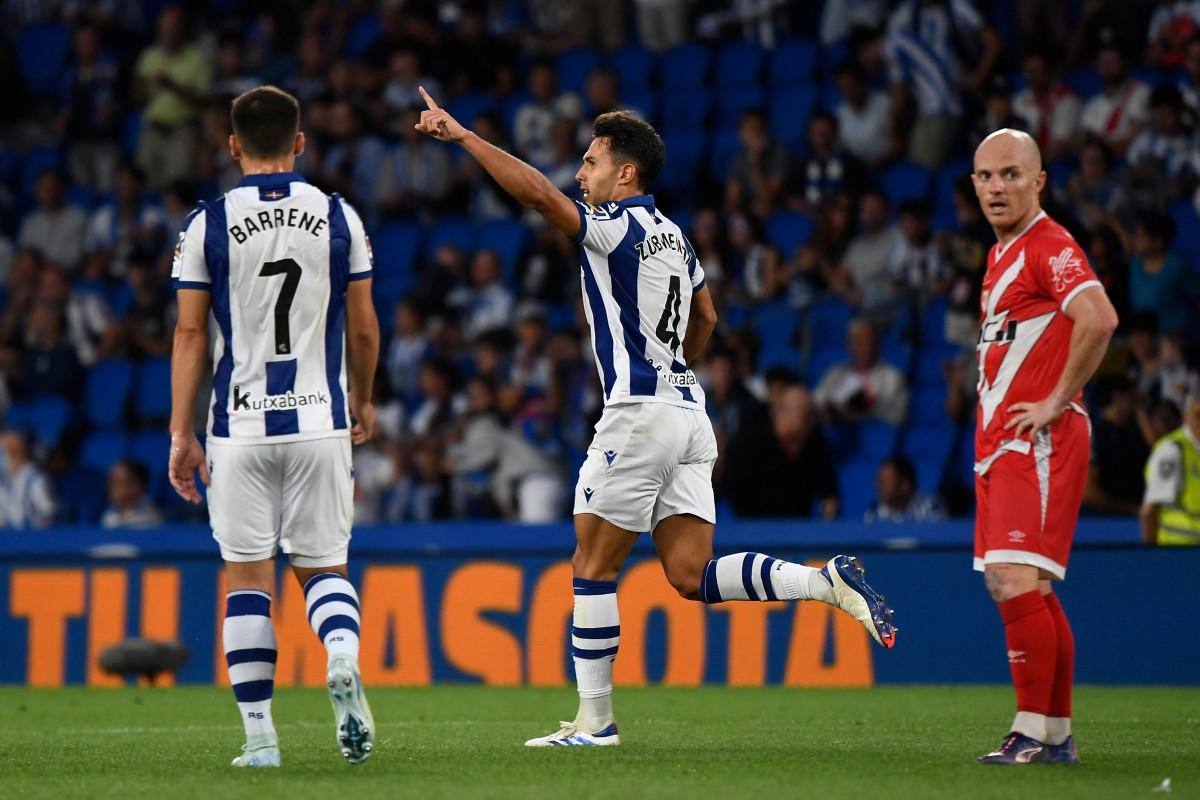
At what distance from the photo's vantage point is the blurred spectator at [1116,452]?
42.0 ft

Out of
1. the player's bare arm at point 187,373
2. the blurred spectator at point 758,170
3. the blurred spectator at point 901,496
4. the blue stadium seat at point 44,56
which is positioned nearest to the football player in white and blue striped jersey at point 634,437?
the player's bare arm at point 187,373

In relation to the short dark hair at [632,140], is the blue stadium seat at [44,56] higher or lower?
higher

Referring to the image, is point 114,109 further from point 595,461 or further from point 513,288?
point 595,461

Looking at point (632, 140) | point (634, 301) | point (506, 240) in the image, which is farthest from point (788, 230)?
point (634, 301)

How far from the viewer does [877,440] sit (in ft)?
48.0

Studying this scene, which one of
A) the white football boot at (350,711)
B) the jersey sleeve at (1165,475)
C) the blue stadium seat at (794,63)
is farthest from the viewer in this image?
the blue stadium seat at (794,63)

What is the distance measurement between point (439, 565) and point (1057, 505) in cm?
751

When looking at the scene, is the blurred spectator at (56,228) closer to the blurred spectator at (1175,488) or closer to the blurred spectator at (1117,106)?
the blurred spectator at (1117,106)

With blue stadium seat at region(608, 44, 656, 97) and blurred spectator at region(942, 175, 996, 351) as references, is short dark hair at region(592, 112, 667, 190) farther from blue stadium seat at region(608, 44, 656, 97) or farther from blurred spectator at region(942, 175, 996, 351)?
blue stadium seat at region(608, 44, 656, 97)

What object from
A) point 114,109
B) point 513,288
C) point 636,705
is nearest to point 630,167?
point 636,705

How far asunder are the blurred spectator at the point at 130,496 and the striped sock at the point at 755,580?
9196 millimetres

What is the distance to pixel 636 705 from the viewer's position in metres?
10.3

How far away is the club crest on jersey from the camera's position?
20.9 ft

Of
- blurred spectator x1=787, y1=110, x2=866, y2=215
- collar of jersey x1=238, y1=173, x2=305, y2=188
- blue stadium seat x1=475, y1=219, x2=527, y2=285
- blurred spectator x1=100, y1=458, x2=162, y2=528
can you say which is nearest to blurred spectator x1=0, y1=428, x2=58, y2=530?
blurred spectator x1=100, y1=458, x2=162, y2=528
